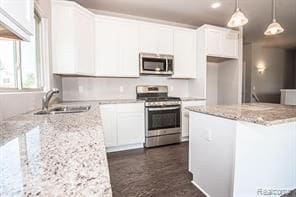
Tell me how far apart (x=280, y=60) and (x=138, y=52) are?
686 centimetres

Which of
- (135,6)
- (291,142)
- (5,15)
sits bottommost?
(291,142)

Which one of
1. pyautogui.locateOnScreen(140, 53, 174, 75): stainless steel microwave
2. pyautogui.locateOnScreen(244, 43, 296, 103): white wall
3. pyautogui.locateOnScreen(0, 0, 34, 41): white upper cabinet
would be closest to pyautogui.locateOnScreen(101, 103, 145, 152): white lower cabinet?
pyautogui.locateOnScreen(140, 53, 174, 75): stainless steel microwave

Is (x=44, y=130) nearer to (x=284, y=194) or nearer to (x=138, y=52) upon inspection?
(x=284, y=194)

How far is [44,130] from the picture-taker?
39.4 inches

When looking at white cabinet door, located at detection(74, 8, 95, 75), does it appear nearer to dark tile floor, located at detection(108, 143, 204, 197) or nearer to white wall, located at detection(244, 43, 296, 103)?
dark tile floor, located at detection(108, 143, 204, 197)

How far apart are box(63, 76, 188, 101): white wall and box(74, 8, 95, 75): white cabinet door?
47cm

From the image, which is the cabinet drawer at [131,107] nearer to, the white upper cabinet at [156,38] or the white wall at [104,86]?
the white wall at [104,86]

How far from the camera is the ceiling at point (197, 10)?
3234 millimetres

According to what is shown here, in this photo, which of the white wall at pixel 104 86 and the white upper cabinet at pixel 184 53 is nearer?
the white wall at pixel 104 86

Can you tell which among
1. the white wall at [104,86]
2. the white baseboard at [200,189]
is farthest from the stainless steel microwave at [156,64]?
the white baseboard at [200,189]

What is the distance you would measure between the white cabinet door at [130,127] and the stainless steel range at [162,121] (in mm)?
113

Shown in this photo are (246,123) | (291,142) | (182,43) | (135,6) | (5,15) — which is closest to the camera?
(5,15)

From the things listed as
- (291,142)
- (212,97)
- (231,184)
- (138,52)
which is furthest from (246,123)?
(212,97)

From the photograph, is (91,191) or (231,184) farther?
(231,184)
